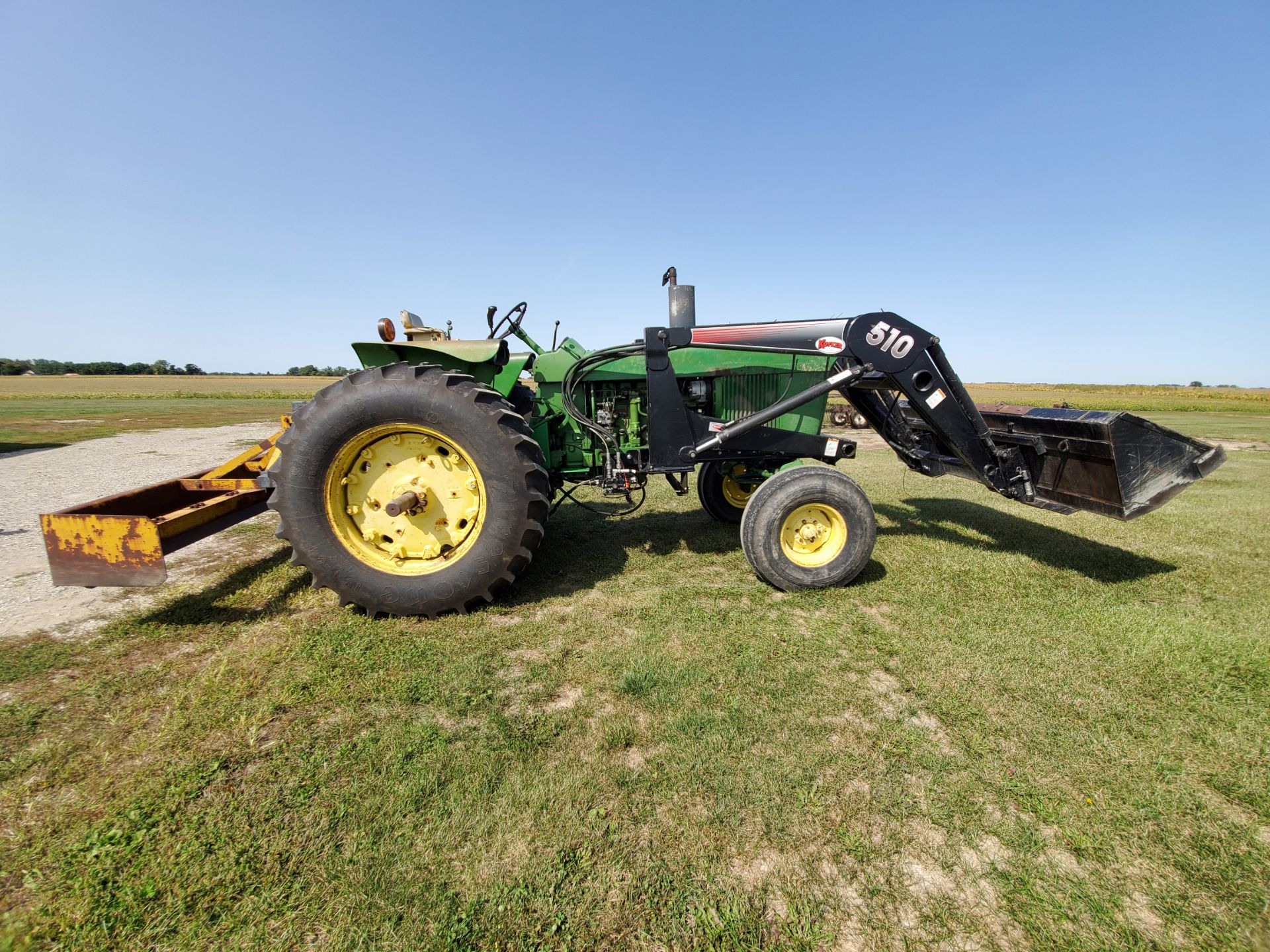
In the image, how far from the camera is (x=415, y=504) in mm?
3367

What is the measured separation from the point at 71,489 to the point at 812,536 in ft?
30.8

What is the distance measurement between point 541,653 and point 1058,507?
387 cm

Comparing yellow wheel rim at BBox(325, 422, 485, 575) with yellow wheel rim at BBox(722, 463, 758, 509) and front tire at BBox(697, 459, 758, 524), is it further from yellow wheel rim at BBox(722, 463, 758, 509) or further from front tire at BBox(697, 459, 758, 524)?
yellow wheel rim at BBox(722, 463, 758, 509)

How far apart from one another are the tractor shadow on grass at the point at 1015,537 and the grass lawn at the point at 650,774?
0.56 meters

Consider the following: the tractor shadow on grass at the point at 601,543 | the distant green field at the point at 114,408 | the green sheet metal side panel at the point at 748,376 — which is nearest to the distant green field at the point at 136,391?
the distant green field at the point at 114,408

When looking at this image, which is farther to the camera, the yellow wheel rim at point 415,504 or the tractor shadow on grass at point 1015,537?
the tractor shadow on grass at point 1015,537

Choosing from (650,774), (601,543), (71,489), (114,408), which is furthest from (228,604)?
(114,408)

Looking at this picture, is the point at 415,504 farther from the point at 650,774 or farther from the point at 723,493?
the point at 723,493

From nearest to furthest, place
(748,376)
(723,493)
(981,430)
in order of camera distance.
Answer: (981,430) < (748,376) < (723,493)

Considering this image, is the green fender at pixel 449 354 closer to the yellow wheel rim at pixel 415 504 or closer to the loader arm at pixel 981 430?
the yellow wheel rim at pixel 415 504

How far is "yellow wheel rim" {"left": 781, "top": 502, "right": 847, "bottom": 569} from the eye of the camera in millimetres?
3871

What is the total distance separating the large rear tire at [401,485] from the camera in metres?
3.25

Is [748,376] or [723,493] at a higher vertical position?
[748,376]

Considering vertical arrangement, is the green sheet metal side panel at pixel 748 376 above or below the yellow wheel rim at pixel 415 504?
above
